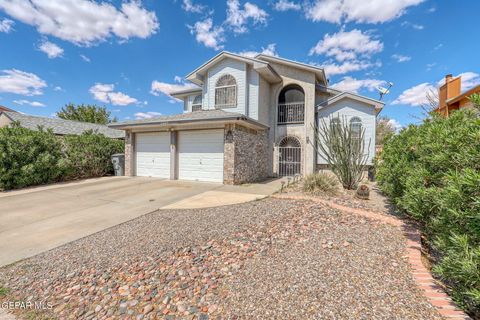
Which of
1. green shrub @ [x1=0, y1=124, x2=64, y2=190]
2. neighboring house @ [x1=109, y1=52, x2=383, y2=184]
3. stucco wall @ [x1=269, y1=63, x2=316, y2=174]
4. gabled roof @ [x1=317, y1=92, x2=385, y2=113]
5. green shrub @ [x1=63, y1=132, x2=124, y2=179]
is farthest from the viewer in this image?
stucco wall @ [x1=269, y1=63, x2=316, y2=174]

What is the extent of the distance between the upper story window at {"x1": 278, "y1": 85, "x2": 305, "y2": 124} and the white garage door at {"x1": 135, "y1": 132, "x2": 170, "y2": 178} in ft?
25.7

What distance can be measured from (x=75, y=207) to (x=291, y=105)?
12.9m

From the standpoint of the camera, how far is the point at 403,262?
3195 mm

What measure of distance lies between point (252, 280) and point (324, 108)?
13.5 m

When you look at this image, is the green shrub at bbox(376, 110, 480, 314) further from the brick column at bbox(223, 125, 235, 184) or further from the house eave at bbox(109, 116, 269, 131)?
the brick column at bbox(223, 125, 235, 184)

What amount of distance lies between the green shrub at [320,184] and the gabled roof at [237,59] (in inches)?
307

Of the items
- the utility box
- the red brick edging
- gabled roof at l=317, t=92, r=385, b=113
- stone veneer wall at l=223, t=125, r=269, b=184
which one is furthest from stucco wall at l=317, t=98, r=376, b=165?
the utility box

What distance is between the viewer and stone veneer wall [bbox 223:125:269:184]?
10055 millimetres

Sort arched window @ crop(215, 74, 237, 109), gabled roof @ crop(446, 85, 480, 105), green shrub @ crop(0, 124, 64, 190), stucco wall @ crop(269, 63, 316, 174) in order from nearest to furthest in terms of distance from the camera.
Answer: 1. gabled roof @ crop(446, 85, 480, 105)
2. green shrub @ crop(0, 124, 64, 190)
3. arched window @ crop(215, 74, 237, 109)
4. stucco wall @ crop(269, 63, 316, 174)

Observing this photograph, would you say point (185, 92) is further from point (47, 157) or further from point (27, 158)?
point (27, 158)

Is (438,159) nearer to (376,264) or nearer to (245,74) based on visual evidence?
(376,264)

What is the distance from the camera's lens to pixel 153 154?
12.5 meters

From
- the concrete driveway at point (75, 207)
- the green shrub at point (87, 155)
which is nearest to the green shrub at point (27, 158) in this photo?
the green shrub at point (87, 155)

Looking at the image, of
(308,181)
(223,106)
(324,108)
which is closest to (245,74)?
(223,106)
